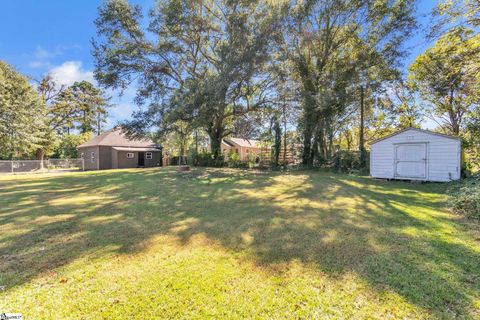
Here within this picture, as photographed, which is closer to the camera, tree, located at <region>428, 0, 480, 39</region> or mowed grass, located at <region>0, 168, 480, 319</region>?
mowed grass, located at <region>0, 168, 480, 319</region>

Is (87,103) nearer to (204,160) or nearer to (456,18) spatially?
(204,160)

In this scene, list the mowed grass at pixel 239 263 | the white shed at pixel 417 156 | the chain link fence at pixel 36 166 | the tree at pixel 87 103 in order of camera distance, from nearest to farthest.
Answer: the mowed grass at pixel 239 263, the white shed at pixel 417 156, the chain link fence at pixel 36 166, the tree at pixel 87 103

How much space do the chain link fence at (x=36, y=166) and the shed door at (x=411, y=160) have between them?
82.6ft

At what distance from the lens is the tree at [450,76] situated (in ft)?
35.3

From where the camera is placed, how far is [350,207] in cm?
584

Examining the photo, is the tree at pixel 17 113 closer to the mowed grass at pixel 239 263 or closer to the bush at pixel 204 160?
the bush at pixel 204 160

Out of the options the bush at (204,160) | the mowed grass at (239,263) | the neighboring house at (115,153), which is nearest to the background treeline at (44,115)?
the neighboring house at (115,153)

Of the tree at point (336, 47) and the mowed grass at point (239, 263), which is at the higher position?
the tree at point (336, 47)

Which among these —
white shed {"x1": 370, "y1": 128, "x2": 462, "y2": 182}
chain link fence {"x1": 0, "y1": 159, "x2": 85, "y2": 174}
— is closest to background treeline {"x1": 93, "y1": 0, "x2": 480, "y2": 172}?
white shed {"x1": 370, "y1": 128, "x2": 462, "y2": 182}

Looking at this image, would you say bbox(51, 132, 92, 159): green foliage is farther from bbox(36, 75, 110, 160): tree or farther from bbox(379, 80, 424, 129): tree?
bbox(379, 80, 424, 129): tree

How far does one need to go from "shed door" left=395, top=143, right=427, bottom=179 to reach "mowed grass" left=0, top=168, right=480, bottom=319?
5731 millimetres

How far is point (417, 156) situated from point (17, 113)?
95.7 feet

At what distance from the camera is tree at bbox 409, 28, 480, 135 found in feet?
35.3

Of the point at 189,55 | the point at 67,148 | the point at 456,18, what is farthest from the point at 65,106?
the point at 456,18
